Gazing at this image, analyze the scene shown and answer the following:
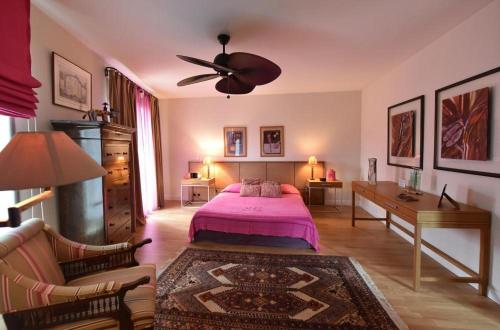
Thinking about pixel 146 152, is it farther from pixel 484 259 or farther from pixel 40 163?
pixel 484 259

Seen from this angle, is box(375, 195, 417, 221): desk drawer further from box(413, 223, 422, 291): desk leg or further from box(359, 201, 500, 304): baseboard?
box(359, 201, 500, 304): baseboard

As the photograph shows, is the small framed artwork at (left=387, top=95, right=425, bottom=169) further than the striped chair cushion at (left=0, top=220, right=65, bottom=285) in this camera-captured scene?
Yes

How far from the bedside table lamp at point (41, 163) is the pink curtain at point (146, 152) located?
332 cm

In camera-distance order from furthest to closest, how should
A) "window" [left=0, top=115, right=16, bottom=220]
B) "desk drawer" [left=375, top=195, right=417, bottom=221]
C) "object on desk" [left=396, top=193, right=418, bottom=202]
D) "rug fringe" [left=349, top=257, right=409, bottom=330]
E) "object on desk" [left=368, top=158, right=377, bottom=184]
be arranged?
"object on desk" [left=368, top=158, right=377, bottom=184], "object on desk" [left=396, top=193, right=418, bottom=202], "desk drawer" [left=375, top=195, right=417, bottom=221], "window" [left=0, top=115, right=16, bottom=220], "rug fringe" [left=349, top=257, right=409, bottom=330]

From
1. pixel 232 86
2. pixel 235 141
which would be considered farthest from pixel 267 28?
pixel 235 141

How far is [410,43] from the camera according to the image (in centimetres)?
291

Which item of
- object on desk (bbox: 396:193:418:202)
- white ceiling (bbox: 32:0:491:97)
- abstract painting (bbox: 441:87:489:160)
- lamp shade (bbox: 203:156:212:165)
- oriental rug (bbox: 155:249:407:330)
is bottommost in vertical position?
oriental rug (bbox: 155:249:407:330)

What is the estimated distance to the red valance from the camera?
1729mm

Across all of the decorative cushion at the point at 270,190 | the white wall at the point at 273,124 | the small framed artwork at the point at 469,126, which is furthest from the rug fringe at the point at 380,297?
the white wall at the point at 273,124

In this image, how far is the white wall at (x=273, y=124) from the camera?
5.39 meters

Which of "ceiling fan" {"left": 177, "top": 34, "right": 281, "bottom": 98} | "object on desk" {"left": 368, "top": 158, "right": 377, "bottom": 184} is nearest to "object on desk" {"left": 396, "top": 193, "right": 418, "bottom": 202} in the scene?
"object on desk" {"left": 368, "top": 158, "right": 377, "bottom": 184}

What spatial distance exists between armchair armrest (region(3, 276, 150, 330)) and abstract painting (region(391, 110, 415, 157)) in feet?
12.0

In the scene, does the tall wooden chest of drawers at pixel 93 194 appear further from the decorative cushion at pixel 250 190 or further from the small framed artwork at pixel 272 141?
the small framed artwork at pixel 272 141

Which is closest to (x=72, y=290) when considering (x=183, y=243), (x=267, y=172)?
(x=183, y=243)
